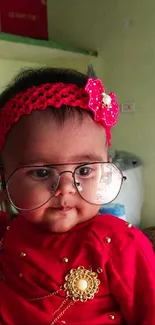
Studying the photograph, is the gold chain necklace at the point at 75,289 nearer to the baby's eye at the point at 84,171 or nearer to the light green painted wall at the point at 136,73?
the baby's eye at the point at 84,171

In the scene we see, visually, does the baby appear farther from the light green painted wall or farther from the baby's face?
the light green painted wall

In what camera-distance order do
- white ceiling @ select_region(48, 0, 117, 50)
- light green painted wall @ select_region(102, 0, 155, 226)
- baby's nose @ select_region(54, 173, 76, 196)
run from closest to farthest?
baby's nose @ select_region(54, 173, 76, 196) → light green painted wall @ select_region(102, 0, 155, 226) → white ceiling @ select_region(48, 0, 117, 50)

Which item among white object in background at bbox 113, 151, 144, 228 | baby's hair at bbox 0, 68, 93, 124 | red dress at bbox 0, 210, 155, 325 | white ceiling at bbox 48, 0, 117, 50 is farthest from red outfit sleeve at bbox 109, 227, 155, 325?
white ceiling at bbox 48, 0, 117, 50

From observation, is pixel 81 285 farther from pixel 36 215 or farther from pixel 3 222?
pixel 3 222

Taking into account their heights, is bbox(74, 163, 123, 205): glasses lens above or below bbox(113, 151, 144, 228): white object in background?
above

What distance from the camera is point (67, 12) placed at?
190cm

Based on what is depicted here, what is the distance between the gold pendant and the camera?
0.67 metres

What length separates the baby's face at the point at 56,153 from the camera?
2.13 ft

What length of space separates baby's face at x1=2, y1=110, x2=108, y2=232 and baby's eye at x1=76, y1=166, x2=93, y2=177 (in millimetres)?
10

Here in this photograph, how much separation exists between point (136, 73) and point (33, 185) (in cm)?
115

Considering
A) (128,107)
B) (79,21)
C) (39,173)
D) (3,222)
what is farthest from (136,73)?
(39,173)

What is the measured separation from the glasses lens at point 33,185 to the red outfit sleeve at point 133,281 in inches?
6.3

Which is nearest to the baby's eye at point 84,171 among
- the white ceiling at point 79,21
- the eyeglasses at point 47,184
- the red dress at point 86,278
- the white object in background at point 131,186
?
the eyeglasses at point 47,184

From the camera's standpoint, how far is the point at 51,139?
0.65 metres
